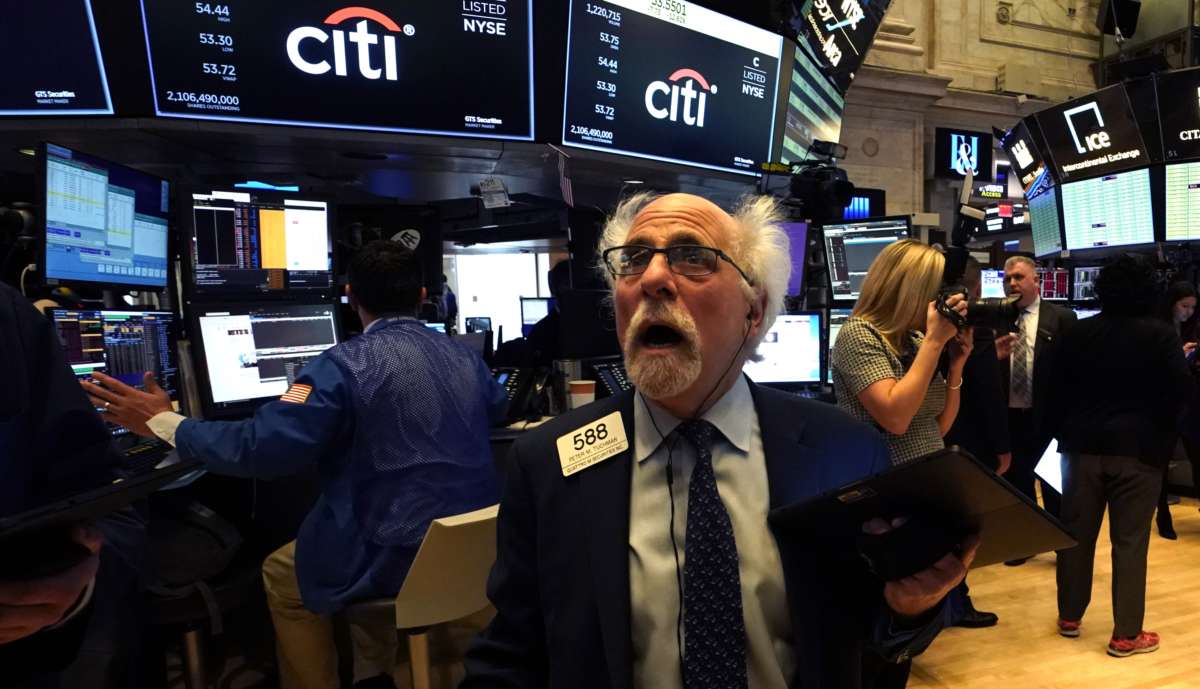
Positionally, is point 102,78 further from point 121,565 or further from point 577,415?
point 577,415

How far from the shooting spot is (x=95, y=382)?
2.13 m

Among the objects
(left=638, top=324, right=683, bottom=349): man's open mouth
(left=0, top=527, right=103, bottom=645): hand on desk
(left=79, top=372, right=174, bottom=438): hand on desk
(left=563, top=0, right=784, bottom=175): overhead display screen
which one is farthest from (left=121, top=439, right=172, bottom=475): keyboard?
(left=563, top=0, right=784, bottom=175): overhead display screen

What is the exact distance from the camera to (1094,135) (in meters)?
6.07

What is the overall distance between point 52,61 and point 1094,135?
691 cm

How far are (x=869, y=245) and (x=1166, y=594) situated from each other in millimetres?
2505

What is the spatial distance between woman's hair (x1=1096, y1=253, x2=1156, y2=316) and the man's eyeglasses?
2.96 m

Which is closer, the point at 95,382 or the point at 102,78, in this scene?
the point at 95,382

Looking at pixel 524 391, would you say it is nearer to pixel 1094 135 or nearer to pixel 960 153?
pixel 1094 135

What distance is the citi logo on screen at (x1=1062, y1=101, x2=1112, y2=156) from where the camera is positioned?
6.02 metres

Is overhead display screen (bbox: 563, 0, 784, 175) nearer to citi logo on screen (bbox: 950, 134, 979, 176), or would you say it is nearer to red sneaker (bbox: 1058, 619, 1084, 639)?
red sneaker (bbox: 1058, 619, 1084, 639)

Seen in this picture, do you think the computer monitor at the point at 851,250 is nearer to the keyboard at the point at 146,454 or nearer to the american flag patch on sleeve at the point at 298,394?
the american flag patch on sleeve at the point at 298,394

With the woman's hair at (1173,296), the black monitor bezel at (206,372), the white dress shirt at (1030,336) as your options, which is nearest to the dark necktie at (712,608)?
the black monitor bezel at (206,372)

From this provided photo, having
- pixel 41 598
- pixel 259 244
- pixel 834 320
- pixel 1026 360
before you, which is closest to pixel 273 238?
pixel 259 244

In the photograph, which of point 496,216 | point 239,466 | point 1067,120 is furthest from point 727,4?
point 1067,120
